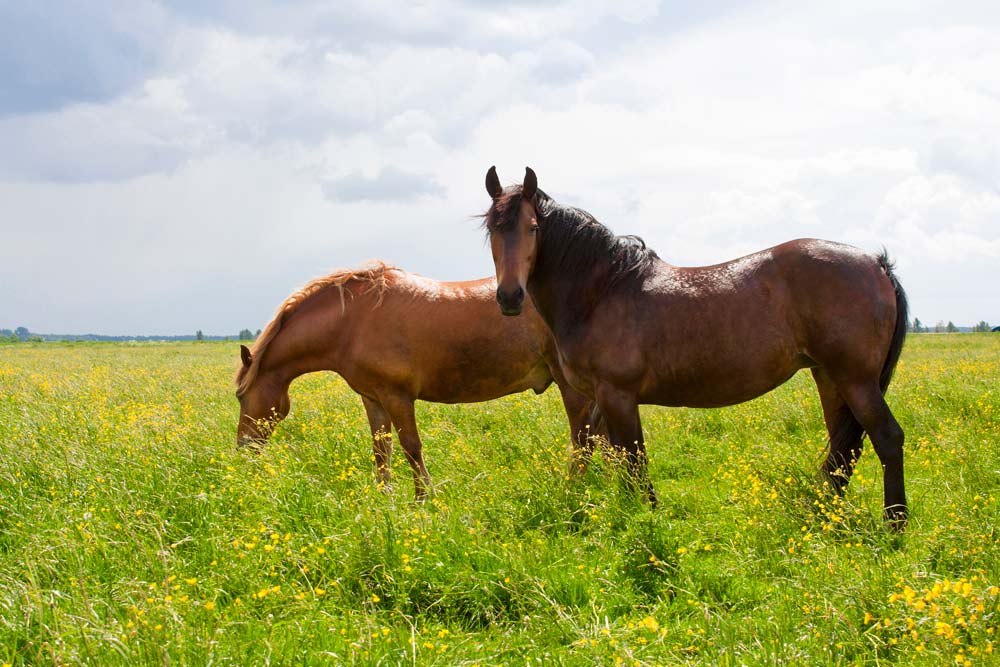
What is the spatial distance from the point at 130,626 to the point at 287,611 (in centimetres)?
76

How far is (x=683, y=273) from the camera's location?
19.3 ft

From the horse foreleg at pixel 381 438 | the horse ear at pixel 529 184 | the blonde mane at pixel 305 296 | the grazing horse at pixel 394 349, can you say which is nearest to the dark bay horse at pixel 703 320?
the horse ear at pixel 529 184

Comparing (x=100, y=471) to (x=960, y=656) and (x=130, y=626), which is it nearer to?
(x=130, y=626)

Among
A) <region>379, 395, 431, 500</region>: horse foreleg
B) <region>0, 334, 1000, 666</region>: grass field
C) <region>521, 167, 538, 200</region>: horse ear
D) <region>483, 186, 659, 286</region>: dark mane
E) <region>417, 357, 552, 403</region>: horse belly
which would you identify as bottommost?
<region>0, 334, 1000, 666</region>: grass field

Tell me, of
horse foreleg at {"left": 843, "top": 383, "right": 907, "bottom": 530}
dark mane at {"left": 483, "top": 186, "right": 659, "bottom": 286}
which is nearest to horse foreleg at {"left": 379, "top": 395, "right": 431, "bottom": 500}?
dark mane at {"left": 483, "top": 186, "right": 659, "bottom": 286}

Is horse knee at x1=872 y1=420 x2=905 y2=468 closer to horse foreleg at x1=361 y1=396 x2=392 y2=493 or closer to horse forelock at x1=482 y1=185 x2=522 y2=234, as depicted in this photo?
horse forelock at x1=482 y1=185 x2=522 y2=234

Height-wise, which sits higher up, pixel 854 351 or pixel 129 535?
pixel 854 351

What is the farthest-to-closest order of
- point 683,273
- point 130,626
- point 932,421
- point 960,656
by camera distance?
point 932,421, point 683,273, point 130,626, point 960,656

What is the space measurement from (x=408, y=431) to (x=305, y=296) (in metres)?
2.03

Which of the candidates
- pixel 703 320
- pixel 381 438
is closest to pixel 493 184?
pixel 703 320

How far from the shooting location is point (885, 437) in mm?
5180

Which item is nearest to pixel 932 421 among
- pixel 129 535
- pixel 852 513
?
pixel 852 513

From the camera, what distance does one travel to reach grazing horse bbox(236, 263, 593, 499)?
292 inches

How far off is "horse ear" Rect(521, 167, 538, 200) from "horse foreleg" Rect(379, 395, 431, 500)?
267 cm
